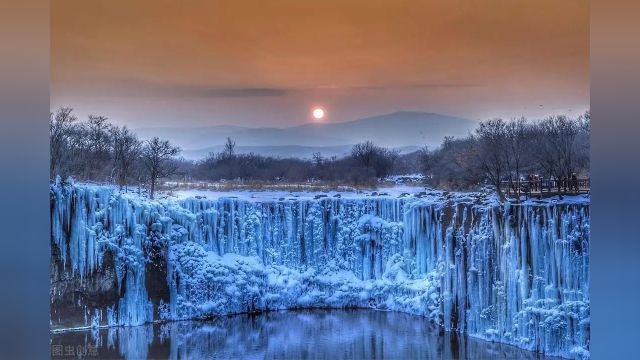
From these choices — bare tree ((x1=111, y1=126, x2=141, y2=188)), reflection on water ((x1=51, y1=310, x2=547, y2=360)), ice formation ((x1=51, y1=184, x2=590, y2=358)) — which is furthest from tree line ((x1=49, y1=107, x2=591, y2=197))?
reflection on water ((x1=51, y1=310, x2=547, y2=360))

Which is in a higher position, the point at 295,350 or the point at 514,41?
the point at 514,41

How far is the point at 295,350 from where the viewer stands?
396cm

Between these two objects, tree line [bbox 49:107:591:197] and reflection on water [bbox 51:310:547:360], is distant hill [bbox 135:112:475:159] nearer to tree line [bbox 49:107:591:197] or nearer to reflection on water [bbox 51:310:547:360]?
tree line [bbox 49:107:591:197]

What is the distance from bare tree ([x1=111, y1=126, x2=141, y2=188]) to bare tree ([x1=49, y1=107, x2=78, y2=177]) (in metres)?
0.26

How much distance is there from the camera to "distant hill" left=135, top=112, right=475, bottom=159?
3.98 metres

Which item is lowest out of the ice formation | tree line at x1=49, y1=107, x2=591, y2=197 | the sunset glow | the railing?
the ice formation

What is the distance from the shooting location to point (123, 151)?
13.1ft

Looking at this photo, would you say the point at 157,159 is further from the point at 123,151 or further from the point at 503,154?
the point at 503,154

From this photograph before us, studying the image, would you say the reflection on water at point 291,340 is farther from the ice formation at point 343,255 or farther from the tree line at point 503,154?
the tree line at point 503,154
